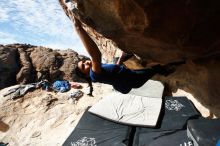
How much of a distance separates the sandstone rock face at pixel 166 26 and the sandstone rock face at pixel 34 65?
1295cm

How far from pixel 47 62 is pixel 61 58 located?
0.84m

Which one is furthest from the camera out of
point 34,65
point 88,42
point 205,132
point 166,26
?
point 34,65

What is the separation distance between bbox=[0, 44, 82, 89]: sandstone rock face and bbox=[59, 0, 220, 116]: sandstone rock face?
12954 millimetres

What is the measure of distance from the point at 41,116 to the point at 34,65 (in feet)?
22.2

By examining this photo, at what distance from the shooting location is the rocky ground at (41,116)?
9.89 metres

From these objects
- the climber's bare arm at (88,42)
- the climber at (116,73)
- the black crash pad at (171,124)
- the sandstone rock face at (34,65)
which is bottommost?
the sandstone rock face at (34,65)

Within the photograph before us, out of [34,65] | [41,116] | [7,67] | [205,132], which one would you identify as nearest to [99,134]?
[41,116]

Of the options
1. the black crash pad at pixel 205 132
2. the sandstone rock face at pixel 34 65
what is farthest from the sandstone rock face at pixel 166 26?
the sandstone rock face at pixel 34 65

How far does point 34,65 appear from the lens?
55.4 feet

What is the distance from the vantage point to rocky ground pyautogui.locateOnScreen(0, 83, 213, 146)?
9.89m

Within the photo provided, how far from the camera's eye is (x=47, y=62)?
16.9 metres

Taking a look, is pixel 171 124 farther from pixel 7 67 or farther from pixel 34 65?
pixel 7 67

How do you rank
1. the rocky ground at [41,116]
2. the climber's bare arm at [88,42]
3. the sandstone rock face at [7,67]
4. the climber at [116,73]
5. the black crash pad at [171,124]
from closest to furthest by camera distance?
the climber's bare arm at [88,42]
the climber at [116,73]
the black crash pad at [171,124]
the rocky ground at [41,116]
the sandstone rock face at [7,67]

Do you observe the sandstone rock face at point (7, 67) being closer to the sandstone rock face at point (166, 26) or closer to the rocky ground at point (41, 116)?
the rocky ground at point (41, 116)
